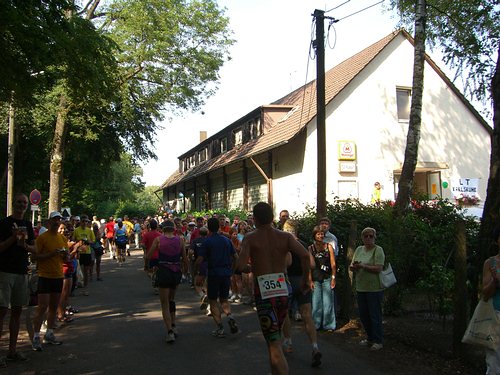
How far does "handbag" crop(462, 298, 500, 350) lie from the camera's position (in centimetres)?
485

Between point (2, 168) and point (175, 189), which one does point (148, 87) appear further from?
point (175, 189)

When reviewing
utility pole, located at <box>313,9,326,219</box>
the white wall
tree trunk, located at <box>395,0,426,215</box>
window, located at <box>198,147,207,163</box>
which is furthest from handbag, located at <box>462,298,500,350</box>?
window, located at <box>198,147,207,163</box>

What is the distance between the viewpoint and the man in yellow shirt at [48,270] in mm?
7008

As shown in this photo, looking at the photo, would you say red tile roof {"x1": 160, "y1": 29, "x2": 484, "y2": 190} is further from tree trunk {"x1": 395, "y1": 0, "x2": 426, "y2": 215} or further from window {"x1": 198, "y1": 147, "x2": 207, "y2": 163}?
window {"x1": 198, "y1": 147, "x2": 207, "y2": 163}

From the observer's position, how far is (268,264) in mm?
5090

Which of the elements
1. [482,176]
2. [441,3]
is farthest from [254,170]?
[441,3]

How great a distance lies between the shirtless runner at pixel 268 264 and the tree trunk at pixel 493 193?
101 inches

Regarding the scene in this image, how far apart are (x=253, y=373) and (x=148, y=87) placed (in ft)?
64.7

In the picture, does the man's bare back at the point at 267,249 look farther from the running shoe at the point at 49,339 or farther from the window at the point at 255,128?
the window at the point at 255,128

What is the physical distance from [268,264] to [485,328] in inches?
88.2

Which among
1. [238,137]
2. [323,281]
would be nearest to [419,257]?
[323,281]

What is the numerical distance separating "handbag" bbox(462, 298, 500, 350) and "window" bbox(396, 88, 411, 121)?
18147mm

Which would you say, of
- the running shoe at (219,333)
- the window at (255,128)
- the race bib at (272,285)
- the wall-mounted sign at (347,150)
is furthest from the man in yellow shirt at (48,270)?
the window at (255,128)

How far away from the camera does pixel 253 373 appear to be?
592 centimetres
